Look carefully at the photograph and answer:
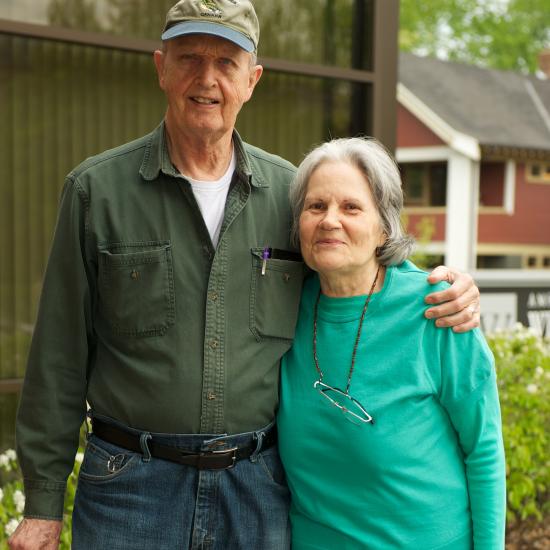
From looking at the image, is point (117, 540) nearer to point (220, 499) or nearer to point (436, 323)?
point (220, 499)

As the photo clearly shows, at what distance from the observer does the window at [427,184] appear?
23.6 metres

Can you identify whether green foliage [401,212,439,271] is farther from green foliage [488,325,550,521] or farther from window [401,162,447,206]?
green foliage [488,325,550,521]

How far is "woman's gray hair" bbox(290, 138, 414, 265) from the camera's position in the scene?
2.21 metres

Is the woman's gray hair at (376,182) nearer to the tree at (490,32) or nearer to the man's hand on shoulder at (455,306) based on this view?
the man's hand on shoulder at (455,306)

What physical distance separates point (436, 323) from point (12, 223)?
9.63 ft

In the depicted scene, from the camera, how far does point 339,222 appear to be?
2158 mm

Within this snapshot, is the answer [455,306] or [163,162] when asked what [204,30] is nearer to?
[163,162]

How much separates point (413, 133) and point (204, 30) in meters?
22.1

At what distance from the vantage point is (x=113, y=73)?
15.0 ft

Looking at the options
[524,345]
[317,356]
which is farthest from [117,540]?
[524,345]

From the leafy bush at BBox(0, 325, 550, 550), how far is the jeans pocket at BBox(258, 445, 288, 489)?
2.04 metres

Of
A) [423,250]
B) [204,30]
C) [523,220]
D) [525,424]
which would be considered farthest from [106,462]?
[523,220]

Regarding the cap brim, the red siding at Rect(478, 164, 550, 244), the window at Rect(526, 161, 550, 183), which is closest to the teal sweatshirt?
the cap brim

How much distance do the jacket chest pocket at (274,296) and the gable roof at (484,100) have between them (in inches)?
846
